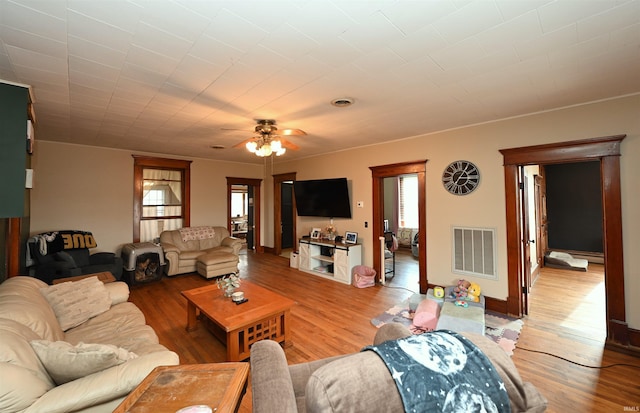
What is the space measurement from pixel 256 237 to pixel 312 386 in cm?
703

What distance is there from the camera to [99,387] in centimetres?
129

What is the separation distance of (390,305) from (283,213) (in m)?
4.94

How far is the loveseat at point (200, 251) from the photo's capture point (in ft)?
16.4

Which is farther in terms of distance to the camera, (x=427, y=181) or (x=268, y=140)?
(x=427, y=181)

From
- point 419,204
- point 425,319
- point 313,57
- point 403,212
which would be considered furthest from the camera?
point 403,212

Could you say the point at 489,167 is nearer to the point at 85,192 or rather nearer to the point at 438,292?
the point at 438,292

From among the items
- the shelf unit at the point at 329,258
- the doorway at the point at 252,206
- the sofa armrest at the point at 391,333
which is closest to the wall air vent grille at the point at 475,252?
the shelf unit at the point at 329,258

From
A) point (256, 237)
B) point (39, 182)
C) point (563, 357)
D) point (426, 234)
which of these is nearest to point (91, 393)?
point (563, 357)

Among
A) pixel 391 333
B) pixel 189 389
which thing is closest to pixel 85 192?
pixel 189 389

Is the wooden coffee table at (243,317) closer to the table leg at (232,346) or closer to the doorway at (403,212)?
the table leg at (232,346)

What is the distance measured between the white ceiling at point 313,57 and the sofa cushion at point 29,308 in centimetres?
169

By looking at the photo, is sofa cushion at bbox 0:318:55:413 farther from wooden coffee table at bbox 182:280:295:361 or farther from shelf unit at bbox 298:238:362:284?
shelf unit at bbox 298:238:362:284

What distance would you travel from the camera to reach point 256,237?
7613mm

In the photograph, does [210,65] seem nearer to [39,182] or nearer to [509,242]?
[509,242]
